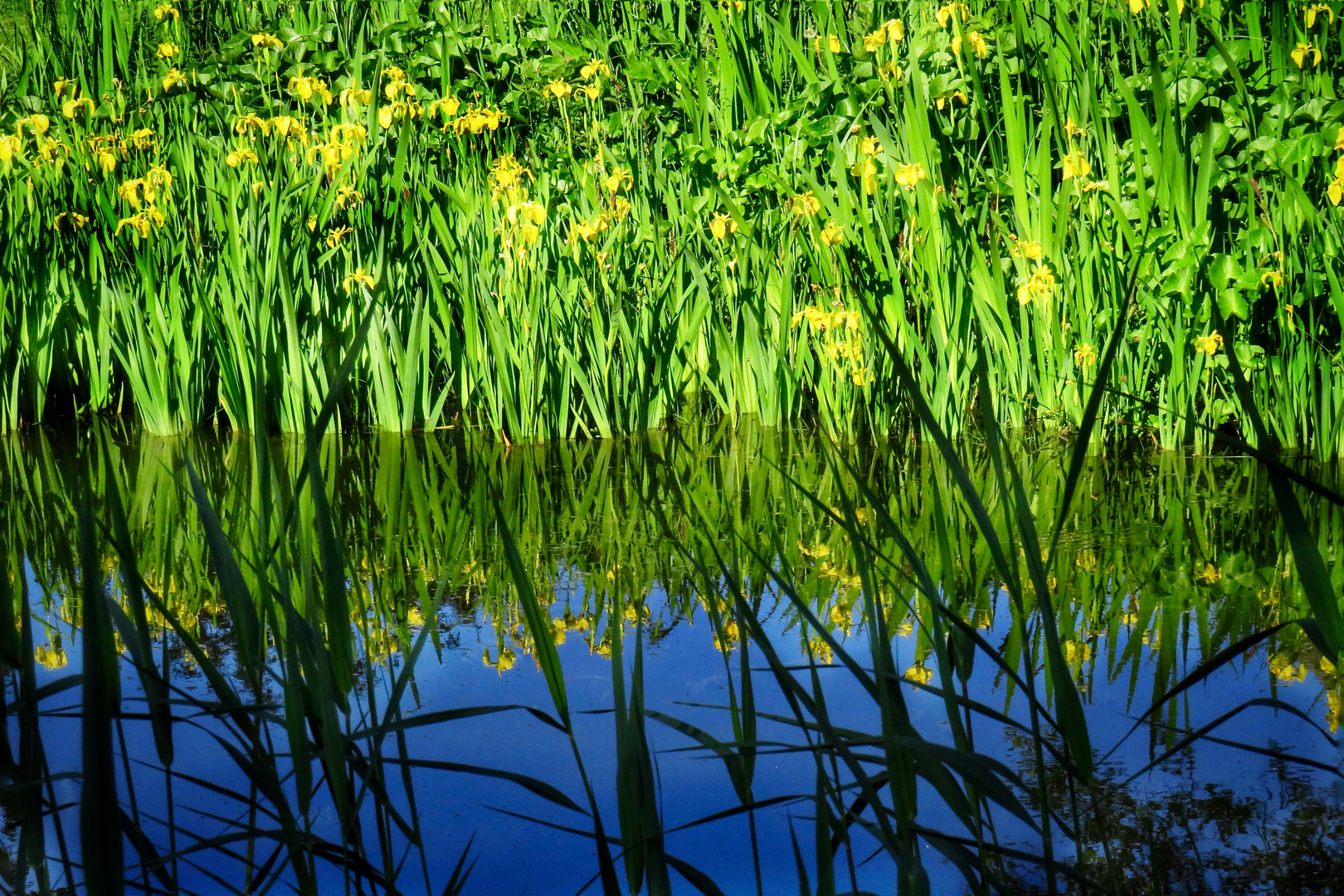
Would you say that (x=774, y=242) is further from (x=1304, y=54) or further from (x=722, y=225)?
(x=1304, y=54)

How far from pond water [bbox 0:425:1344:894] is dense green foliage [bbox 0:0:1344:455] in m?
0.36

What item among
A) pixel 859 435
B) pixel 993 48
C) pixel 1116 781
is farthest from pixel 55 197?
pixel 1116 781

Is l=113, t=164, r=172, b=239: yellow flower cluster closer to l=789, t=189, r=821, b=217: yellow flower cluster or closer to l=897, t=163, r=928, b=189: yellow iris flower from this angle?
l=789, t=189, r=821, b=217: yellow flower cluster

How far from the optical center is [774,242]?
3838 millimetres

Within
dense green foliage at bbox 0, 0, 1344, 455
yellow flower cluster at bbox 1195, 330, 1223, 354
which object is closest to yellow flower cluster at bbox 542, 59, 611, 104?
dense green foliage at bbox 0, 0, 1344, 455

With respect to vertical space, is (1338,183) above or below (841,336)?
above

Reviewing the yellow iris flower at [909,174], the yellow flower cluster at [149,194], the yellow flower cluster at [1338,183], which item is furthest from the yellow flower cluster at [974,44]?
the yellow flower cluster at [149,194]

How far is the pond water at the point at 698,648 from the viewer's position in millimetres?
1263

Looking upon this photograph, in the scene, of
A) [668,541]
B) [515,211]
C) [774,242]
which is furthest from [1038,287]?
[515,211]

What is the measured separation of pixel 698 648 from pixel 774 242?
2307 millimetres

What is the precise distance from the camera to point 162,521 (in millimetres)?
2607

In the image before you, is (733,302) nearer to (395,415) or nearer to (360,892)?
(395,415)

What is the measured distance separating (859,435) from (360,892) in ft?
8.51

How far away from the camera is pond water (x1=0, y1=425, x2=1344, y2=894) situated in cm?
126
